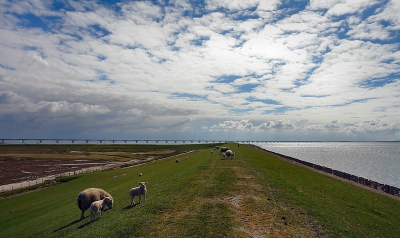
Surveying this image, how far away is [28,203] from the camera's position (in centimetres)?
3534

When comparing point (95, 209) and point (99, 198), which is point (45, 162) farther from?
point (95, 209)

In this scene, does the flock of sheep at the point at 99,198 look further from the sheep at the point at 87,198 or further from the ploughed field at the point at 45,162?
the ploughed field at the point at 45,162

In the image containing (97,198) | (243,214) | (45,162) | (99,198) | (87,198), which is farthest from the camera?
(45,162)

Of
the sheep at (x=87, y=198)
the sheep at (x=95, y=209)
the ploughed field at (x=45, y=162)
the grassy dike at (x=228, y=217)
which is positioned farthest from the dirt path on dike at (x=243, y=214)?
the ploughed field at (x=45, y=162)

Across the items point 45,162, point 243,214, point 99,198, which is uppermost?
point 99,198

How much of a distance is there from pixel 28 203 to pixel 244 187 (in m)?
A: 30.0

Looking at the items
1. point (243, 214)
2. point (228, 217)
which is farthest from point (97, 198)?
point (243, 214)

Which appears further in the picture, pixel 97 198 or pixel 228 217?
pixel 97 198

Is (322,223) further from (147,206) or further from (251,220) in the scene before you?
(147,206)

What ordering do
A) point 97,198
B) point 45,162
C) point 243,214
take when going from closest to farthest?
point 243,214, point 97,198, point 45,162

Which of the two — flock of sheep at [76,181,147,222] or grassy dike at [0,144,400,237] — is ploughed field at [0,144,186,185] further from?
grassy dike at [0,144,400,237]

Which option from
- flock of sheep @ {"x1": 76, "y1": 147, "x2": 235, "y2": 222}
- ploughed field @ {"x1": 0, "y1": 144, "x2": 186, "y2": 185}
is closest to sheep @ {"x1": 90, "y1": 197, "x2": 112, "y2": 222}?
flock of sheep @ {"x1": 76, "y1": 147, "x2": 235, "y2": 222}

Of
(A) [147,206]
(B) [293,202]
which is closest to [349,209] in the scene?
(B) [293,202]

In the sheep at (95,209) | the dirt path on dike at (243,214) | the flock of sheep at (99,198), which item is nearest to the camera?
the dirt path on dike at (243,214)
